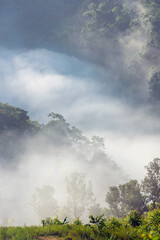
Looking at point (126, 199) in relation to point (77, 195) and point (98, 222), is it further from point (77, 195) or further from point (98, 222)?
point (98, 222)

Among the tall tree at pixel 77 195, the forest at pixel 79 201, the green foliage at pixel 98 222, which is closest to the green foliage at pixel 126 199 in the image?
the forest at pixel 79 201

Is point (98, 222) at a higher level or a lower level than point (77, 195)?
lower

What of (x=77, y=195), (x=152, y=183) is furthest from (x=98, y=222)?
(x=77, y=195)

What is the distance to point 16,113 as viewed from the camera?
112 meters

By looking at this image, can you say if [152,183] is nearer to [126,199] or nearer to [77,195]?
[126,199]

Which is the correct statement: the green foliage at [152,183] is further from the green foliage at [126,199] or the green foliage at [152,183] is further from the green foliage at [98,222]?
the green foliage at [98,222]

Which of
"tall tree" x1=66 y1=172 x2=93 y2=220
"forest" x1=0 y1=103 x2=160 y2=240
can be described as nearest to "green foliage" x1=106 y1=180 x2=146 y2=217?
"forest" x1=0 y1=103 x2=160 y2=240

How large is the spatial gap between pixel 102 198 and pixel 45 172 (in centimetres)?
3096

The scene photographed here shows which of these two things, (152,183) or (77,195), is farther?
(77,195)

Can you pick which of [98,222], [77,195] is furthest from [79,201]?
[98,222]

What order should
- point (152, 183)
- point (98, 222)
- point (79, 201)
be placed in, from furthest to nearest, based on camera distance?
point (79, 201) → point (152, 183) → point (98, 222)

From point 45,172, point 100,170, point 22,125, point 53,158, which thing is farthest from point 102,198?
point 22,125

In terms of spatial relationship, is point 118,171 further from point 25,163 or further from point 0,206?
point 0,206

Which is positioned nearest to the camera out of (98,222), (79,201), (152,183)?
(98,222)
